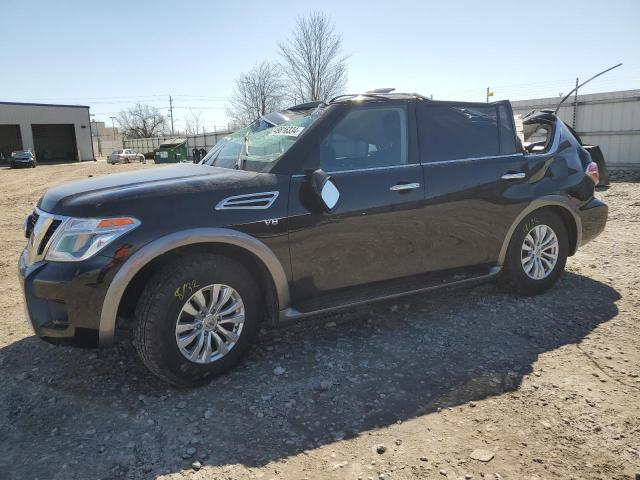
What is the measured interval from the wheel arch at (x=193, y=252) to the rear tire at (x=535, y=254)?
2289 mm

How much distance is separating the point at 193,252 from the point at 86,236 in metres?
0.62

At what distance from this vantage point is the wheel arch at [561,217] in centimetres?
435

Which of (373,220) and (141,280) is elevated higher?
(373,220)

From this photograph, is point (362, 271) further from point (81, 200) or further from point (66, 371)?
point (66, 371)

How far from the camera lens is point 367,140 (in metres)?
3.79

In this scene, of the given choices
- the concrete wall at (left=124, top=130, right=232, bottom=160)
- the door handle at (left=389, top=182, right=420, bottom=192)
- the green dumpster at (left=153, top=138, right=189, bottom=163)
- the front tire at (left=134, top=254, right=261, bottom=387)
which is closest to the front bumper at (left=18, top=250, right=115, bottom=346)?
the front tire at (left=134, top=254, right=261, bottom=387)

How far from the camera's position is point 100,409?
2.95 m

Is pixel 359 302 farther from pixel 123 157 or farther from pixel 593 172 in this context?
pixel 123 157

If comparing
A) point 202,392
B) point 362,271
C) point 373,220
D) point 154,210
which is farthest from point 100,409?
point 373,220

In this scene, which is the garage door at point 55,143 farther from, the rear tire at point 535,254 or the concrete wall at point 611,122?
the rear tire at point 535,254

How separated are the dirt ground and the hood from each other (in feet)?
3.89

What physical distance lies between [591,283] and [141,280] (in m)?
4.38

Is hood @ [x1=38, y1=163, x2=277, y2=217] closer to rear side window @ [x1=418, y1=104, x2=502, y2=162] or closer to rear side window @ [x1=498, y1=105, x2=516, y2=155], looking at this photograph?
rear side window @ [x1=418, y1=104, x2=502, y2=162]

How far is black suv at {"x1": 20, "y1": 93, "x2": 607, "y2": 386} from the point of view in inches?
113
